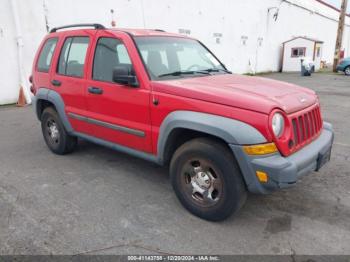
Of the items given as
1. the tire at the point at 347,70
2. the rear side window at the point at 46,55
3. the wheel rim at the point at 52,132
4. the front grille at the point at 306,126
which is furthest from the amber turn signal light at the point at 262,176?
the tire at the point at 347,70

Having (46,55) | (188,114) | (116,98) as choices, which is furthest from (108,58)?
(46,55)

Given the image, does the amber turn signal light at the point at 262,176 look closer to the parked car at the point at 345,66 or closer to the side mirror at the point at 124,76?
the side mirror at the point at 124,76

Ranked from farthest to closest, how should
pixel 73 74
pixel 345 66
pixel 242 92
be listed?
1. pixel 345 66
2. pixel 73 74
3. pixel 242 92

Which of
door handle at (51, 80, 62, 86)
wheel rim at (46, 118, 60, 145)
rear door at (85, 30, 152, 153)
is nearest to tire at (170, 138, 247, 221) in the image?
rear door at (85, 30, 152, 153)

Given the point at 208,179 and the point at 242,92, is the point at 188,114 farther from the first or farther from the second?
the point at 208,179

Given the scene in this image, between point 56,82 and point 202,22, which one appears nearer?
point 56,82

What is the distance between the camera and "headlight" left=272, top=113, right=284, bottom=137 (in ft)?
9.34

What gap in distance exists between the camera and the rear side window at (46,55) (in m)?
5.06

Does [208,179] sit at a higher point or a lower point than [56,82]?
lower

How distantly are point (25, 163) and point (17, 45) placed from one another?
6.29 m

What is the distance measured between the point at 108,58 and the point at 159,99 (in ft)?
3.61

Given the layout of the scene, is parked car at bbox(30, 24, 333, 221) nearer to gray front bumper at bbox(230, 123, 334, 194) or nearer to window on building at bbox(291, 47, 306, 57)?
gray front bumper at bbox(230, 123, 334, 194)

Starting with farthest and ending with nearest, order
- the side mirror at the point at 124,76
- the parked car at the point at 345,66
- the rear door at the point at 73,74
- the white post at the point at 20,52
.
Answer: the parked car at the point at 345,66, the white post at the point at 20,52, the rear door at the point at 73,74, the side mirror at the point at 124,76

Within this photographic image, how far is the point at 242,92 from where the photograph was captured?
10.3 ft
